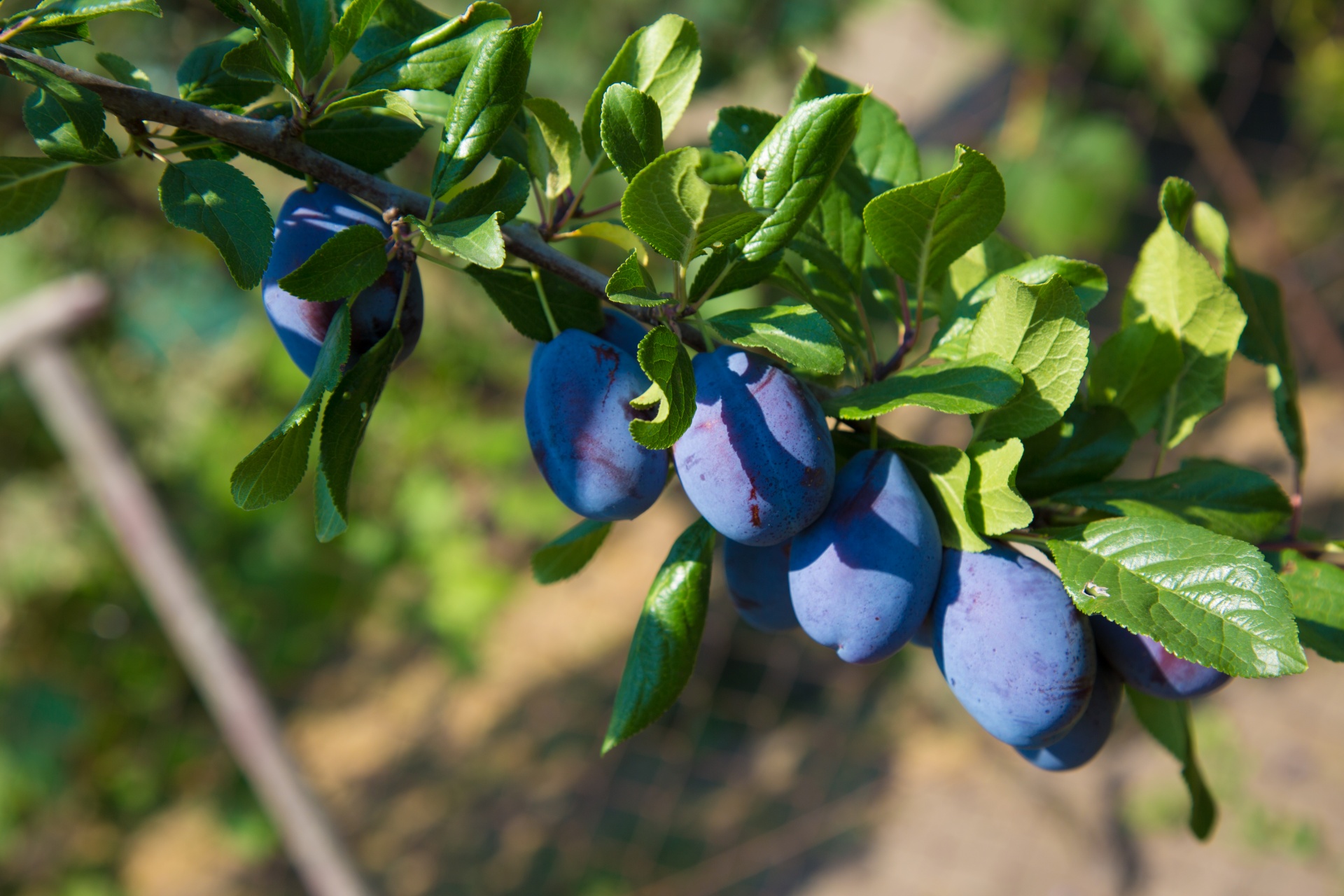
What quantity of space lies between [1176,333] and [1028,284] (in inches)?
5.6

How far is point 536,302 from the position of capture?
536mm

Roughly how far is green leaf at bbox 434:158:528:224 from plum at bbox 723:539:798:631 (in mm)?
239

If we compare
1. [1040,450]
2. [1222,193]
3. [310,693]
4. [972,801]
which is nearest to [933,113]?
[1222,193]

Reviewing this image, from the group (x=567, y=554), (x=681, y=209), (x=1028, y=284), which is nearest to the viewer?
(x=681, y=209)

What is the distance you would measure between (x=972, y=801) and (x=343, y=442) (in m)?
2.13

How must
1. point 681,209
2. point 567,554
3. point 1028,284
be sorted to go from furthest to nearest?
1. point 567,554
2. point 1028,284
3. point 681,209

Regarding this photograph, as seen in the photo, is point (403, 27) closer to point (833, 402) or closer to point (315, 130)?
point (315, 130)

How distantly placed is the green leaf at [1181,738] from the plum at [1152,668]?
0.05 metres

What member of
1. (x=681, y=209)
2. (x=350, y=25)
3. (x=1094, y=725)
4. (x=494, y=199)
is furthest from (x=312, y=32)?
(x=1094, y=725)

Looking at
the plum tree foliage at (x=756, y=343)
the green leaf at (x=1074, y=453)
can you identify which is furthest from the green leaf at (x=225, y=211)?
the green leaf at (x=1074, y=453)

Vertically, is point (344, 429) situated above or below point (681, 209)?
below

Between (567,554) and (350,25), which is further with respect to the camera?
(567,554)

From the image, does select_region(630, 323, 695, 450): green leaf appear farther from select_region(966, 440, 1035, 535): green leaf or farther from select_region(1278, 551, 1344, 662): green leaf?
select_region(1278, 551, 1344, 662): green leaf

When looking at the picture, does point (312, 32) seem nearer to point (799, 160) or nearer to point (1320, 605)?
point (799, 160)
